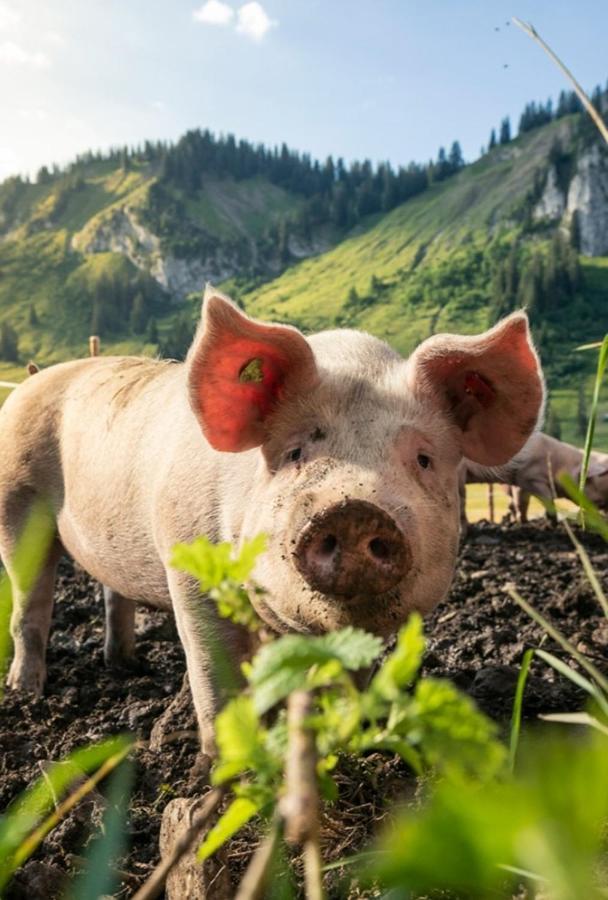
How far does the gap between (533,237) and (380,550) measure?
172m

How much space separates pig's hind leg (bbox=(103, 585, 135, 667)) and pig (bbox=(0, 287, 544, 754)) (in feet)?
3.29

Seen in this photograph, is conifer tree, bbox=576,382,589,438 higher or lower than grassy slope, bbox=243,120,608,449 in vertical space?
lower

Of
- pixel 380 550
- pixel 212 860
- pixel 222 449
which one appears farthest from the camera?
pixel 222 449

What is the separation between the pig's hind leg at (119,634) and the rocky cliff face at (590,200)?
166841 millimetres

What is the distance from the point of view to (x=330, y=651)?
765mm

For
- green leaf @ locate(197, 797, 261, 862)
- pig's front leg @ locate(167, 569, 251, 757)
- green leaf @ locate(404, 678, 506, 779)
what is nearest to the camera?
green leaf @ locate(404, 678, 506, 779)

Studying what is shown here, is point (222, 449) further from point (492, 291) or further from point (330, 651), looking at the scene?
point (492, 291)

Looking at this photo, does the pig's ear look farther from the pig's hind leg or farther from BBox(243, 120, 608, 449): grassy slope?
BBox(243, 120, 608, 449): grassy slope

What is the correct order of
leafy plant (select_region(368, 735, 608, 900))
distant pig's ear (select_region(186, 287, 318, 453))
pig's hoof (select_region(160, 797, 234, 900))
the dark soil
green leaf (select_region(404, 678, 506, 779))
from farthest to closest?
distant pig's ear (select_region(186, 287, 318, 453)), the dark soil, pig's hoof (select_region(160, 797, 234, 900)), green leaf (select_region(404, 678, 506, 779)), leafy plant (select_region(368, 735, 608, 900))

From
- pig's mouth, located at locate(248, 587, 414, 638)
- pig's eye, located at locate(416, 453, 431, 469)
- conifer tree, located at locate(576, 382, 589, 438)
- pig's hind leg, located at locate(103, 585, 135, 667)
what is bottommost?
conifer tree, located at locate(576, 382, 589, 438)

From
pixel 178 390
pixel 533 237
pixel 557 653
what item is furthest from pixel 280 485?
pixel 533 237

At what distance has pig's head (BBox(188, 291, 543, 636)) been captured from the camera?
2.28m

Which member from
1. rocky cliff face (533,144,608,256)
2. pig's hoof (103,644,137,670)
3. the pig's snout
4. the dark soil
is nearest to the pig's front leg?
the dark soil

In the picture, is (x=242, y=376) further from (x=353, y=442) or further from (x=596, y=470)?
(x=596, y=470)
